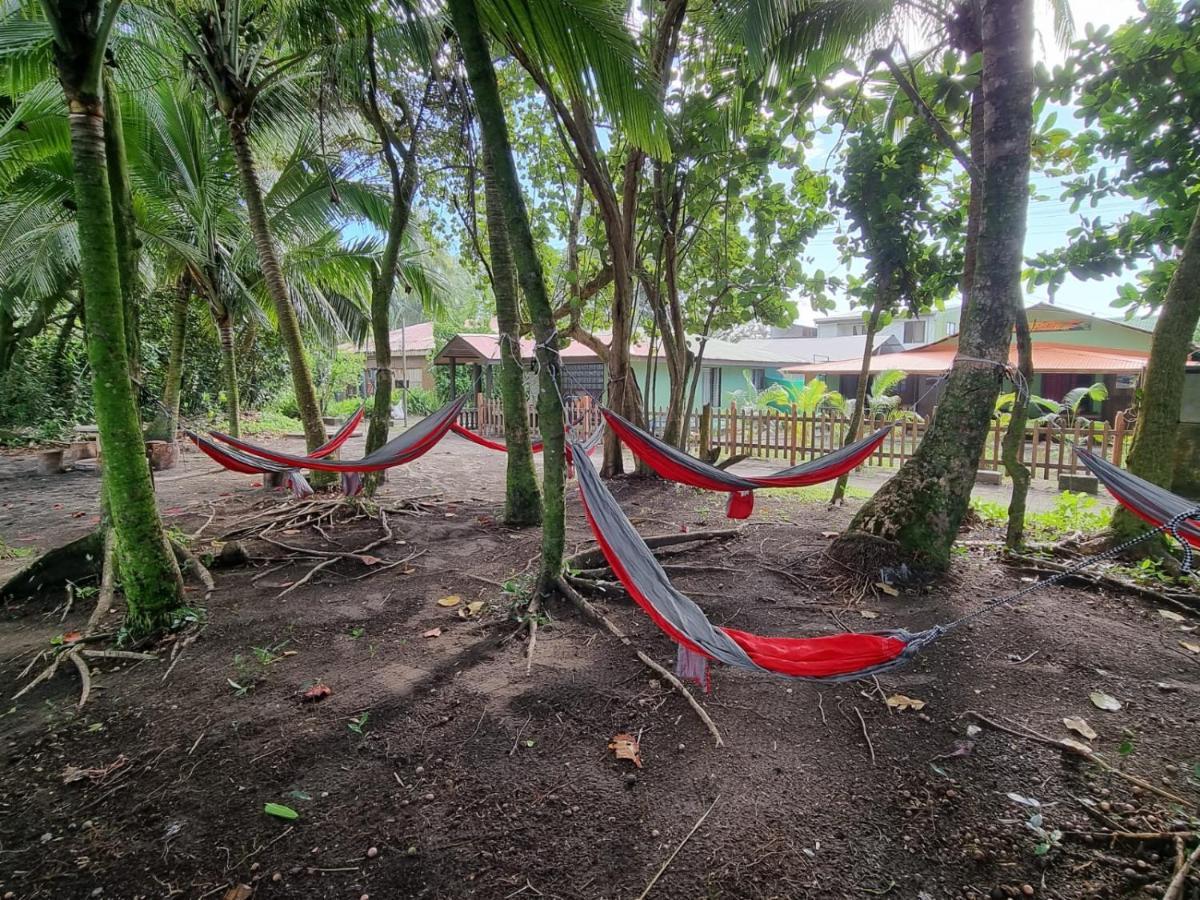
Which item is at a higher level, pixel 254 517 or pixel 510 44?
pixel 510 44

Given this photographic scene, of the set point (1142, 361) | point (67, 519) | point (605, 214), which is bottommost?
point (67, 519)

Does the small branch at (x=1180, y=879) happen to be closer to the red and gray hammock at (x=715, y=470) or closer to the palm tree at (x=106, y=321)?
the red and gray hammock at (x=715, y=470)

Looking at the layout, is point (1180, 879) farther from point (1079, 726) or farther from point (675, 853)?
point (675, 853)

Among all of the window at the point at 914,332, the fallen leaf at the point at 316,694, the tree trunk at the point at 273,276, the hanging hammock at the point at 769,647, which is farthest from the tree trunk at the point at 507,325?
the window at the point at 914,332

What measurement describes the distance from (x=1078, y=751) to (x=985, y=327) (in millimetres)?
2023

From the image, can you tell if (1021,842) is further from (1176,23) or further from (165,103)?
(165,103)

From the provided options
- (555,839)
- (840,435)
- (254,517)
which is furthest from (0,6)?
(840,435)

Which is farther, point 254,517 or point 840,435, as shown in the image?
point 840,435

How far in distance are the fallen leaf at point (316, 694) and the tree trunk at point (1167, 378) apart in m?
4.32

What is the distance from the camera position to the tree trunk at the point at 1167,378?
3045 mm

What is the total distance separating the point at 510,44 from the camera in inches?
122

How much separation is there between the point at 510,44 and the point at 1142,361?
10453 millimetres

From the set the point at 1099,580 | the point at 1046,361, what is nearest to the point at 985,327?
the point at 1099,580

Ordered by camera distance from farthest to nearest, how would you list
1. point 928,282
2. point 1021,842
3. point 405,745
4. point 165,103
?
point 165,103, point 928,282, point 405,745, point 1021,842
